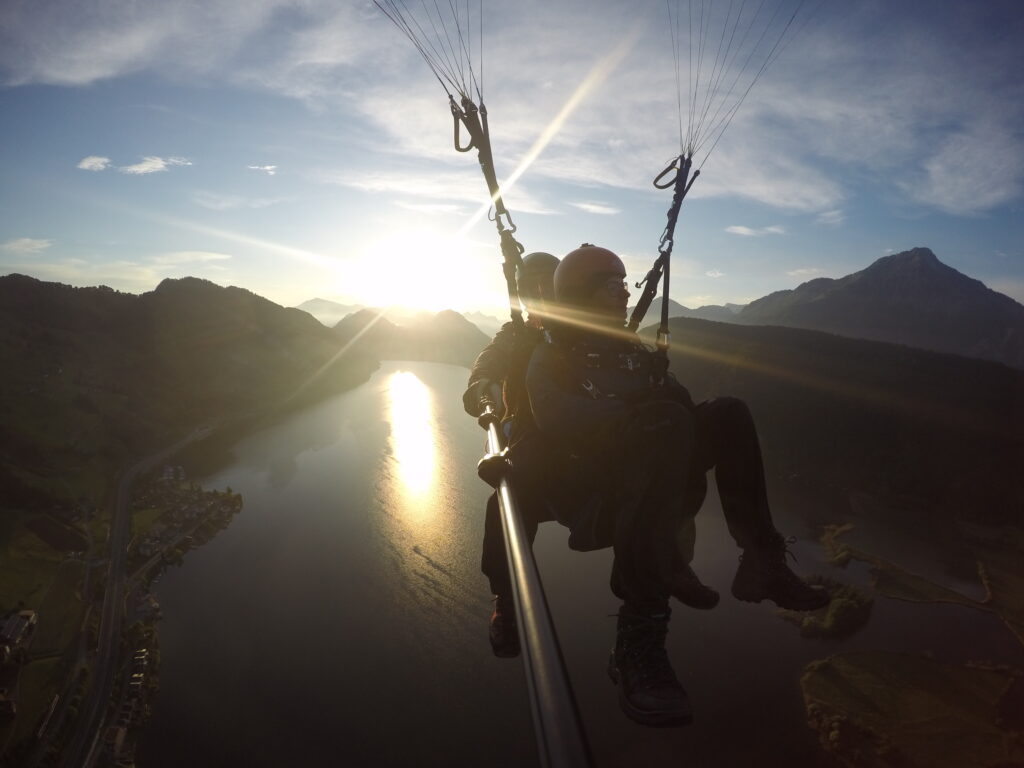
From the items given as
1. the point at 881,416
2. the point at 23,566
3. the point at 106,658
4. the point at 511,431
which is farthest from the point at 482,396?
the point at 881,416

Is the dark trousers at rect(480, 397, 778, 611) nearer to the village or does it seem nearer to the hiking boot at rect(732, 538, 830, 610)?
the hiking boot at rect(732, 538, 830, 610)

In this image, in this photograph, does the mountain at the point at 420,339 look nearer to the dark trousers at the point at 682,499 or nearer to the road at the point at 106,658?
the road at the point at 106,658

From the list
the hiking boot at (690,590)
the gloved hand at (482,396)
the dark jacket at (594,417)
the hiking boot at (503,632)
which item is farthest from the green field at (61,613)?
the hiking boot at (690,590)

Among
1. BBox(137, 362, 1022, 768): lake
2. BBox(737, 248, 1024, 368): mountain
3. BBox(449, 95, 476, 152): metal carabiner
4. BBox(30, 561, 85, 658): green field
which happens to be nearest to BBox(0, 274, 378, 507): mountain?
BBox(30, 561, 85, 658): green field

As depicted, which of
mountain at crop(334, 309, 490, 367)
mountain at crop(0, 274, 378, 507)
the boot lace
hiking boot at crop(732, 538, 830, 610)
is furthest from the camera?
mountain at crop(334, 309, 490, 367)

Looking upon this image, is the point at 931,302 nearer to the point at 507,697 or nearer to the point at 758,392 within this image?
the point at 758,392

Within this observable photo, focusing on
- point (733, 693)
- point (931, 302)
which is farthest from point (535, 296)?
point (931, 302)
